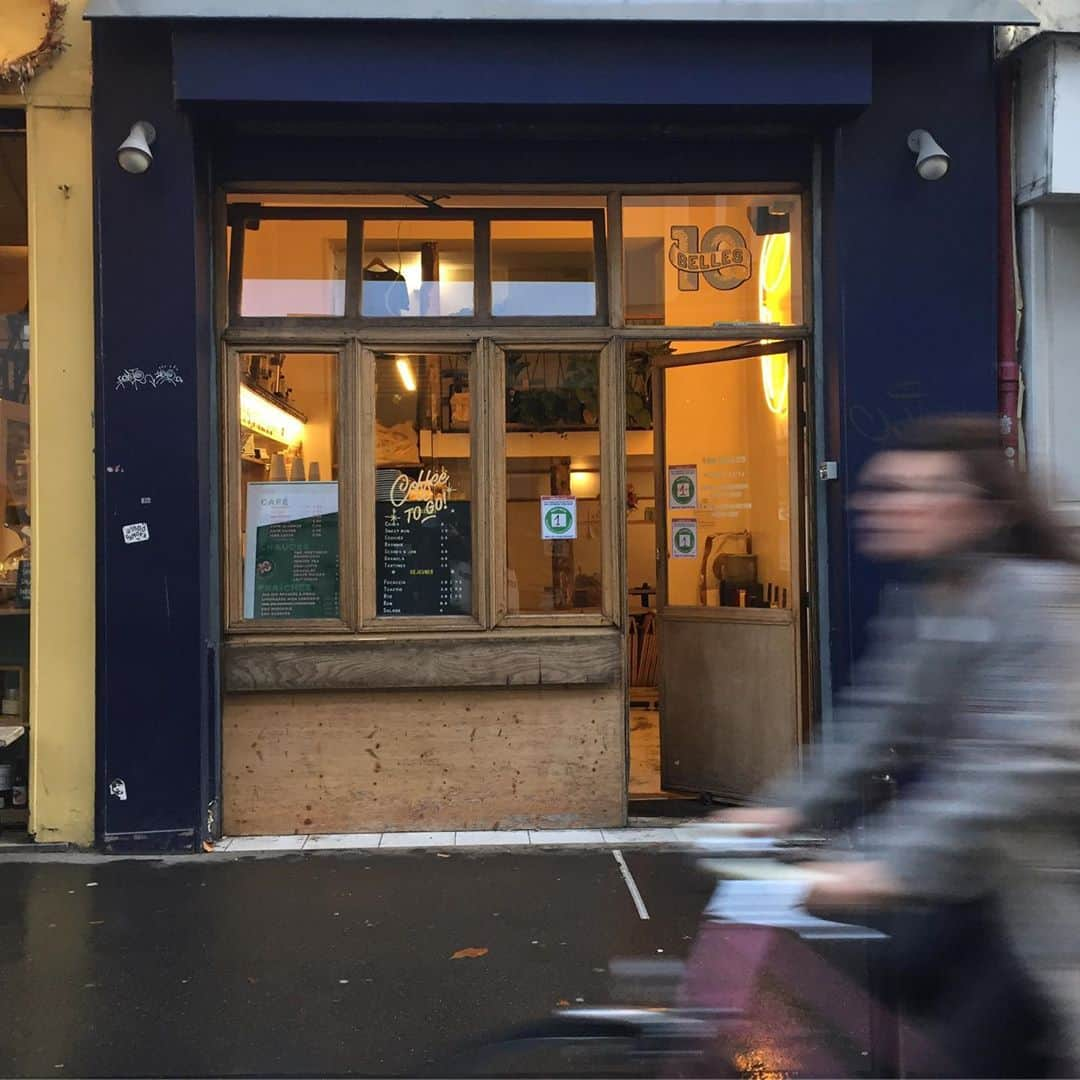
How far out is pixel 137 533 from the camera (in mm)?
5961

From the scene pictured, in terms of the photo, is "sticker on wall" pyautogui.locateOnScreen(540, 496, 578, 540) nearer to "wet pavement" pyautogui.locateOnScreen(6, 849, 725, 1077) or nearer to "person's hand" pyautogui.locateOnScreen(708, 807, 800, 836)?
"wet pavement" pyautogui.locateOnScreen(6, 849, 725, 1077)

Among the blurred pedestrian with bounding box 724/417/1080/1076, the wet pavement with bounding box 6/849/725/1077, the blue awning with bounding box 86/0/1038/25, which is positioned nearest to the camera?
the blurred pedestrian with bounding box 724/417/1080/1076

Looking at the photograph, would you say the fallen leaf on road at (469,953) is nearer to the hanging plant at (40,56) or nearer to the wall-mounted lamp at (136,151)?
the wall-mounted lamp at (136,151)

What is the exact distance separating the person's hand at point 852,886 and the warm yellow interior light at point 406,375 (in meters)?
4.60

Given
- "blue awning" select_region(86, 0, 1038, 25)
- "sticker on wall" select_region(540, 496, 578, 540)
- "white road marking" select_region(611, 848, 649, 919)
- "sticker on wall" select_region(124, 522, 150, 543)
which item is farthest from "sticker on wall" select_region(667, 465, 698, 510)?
"sticker on wall" select_region(124, 522, 150, 543)

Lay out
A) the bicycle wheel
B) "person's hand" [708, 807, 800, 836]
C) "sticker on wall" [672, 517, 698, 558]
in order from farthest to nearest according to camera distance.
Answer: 1. "sticker on wall" [672, 517, 698, 558]
2. "person's hand" [708, 807, 800, 836]
3. the bicycle wheel

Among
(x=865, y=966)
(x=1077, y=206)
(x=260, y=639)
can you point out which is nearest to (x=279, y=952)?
(x=260, y=639)

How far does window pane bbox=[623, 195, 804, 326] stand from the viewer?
6.66 meters

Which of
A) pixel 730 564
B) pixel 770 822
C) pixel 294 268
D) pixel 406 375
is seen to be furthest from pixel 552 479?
pixel 770 822

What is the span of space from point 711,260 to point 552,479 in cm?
173

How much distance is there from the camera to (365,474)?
6496 millimetres

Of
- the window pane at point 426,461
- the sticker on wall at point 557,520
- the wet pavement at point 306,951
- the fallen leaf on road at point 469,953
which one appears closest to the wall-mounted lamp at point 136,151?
the window pane at point 426,461

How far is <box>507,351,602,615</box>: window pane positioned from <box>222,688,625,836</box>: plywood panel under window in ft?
2.14

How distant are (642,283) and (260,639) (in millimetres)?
3213
